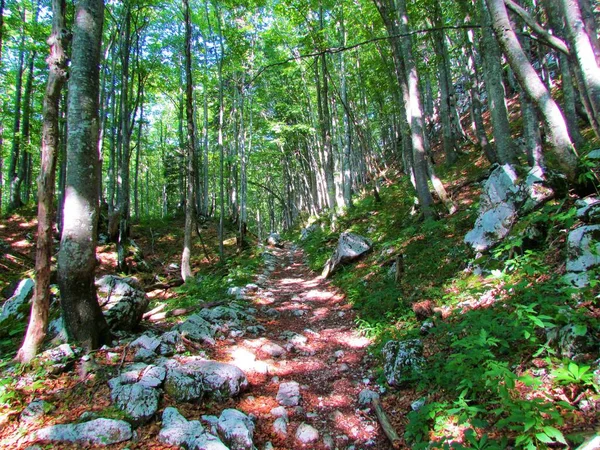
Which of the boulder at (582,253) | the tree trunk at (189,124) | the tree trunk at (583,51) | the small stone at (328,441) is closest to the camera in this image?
the small stone at (328,441)

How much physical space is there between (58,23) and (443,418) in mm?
5977

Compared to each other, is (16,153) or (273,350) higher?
(16,153)

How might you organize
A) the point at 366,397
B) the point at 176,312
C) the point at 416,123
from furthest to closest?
the point at 416,123
the point at 176,312
the point at 366,397

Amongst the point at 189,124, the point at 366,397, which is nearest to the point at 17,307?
the point at 366,397

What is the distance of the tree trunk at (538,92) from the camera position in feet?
14.5

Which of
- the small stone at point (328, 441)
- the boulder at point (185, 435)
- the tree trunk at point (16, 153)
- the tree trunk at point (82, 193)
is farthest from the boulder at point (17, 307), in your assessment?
the tree trunk at point (16, 153)

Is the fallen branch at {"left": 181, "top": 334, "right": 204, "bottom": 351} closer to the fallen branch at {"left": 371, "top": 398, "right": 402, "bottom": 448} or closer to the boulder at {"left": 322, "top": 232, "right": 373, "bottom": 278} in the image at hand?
the fallen branch at {"left": 371, "top": 398, "right": 402, "bottom": 448}

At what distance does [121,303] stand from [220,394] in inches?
102

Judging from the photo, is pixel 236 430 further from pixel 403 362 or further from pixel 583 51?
pixel 583 51

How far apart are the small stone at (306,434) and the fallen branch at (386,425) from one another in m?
0.70

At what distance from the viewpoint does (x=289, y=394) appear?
395 cm

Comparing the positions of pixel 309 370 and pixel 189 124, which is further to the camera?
pixel 189 124

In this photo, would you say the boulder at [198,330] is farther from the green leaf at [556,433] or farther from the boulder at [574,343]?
the boulder at [574,343]

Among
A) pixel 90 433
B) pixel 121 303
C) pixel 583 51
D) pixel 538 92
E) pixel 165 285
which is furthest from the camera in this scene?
pixel 165 285
